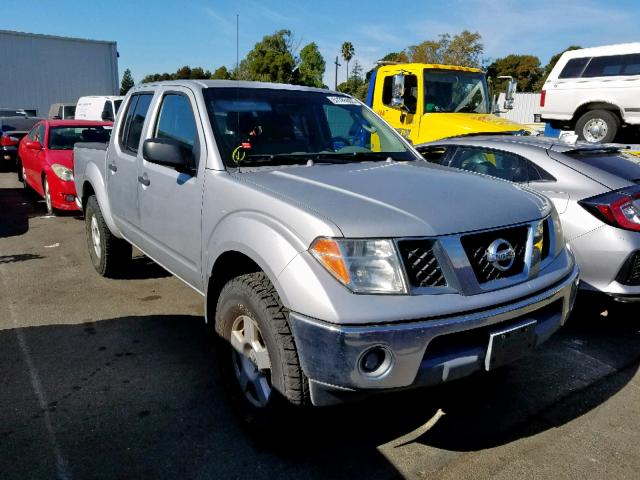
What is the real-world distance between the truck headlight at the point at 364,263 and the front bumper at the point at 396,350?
174 mm

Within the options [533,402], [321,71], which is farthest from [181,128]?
[321,71]

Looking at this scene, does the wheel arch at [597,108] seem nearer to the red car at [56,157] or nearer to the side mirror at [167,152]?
the red car at [56,157]

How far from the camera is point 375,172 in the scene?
121 inches

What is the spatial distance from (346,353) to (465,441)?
1.17m

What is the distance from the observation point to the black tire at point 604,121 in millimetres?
10273

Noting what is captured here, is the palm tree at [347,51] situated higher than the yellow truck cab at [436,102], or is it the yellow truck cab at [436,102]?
the palm tree at [347,51]

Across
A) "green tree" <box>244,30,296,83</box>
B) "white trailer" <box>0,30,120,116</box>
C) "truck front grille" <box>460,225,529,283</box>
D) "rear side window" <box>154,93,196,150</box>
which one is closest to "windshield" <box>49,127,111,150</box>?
"rear side window" <box>154,93,196,150</box>

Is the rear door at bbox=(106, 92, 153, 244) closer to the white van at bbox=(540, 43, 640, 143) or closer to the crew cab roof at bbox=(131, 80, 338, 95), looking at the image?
the crew cab roof at bbox=(131, 80, 338, 95)

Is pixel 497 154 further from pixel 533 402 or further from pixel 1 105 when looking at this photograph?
pixel 1 105

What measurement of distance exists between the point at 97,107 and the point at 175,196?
15.9m

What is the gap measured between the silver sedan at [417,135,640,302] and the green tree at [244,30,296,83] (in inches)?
1463

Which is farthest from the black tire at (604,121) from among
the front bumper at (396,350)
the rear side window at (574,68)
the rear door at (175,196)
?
the front bumper at (396,350)

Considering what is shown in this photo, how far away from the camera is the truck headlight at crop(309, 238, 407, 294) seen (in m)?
2.14

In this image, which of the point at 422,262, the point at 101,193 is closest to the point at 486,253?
the point at 422,262
